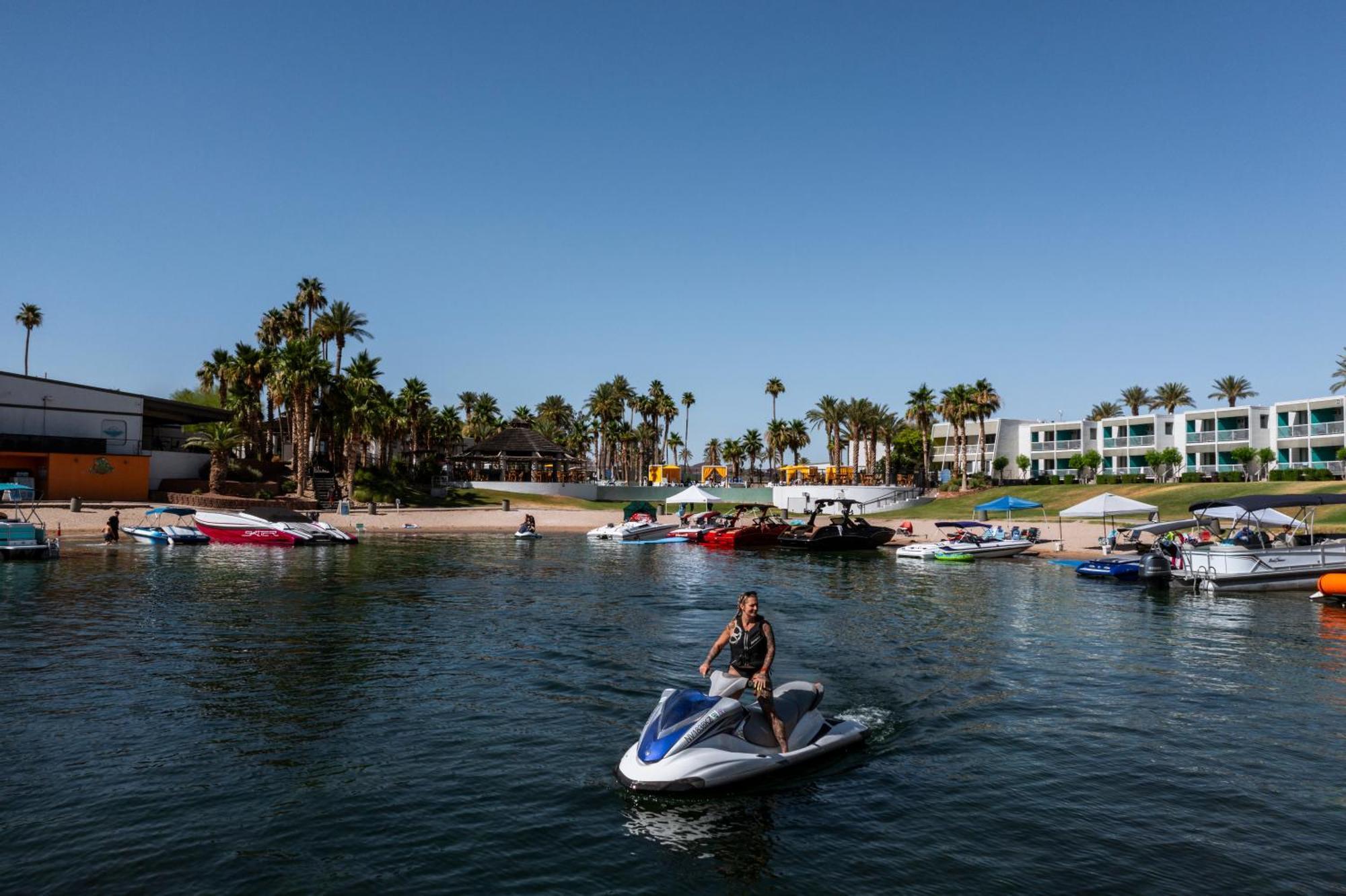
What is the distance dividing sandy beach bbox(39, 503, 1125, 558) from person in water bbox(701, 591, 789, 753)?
36911 mm

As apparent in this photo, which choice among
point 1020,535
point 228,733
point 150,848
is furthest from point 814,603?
point 1020,535

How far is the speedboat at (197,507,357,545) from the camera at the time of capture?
47062mm

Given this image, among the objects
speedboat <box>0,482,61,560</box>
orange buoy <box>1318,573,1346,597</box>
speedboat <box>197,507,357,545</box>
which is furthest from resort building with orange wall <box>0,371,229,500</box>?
orange buoy <box>1318,573,1346,597</box>

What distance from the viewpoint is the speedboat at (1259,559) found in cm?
2970

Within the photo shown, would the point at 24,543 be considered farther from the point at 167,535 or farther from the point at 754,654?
the point at 754,654

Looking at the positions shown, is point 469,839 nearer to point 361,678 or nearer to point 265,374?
point 361,678

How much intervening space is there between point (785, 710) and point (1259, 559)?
26.5m

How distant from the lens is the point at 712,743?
10156 millimetres

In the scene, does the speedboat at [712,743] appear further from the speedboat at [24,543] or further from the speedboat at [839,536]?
the speedboat at [839,536]

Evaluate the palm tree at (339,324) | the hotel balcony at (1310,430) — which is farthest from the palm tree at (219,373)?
the hotel balcony at (1310,430)

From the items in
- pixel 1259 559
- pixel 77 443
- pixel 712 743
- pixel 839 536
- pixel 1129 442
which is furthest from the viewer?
pixel 1129 442

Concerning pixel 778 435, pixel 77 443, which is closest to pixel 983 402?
pixel 778 435

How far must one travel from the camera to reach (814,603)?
2714cm

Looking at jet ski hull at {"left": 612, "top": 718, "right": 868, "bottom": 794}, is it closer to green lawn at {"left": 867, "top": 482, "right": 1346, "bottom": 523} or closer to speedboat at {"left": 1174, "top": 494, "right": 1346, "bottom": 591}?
speedboat at {"left": 1174, "top": 494, "right": 1346, "bottom": 591}
